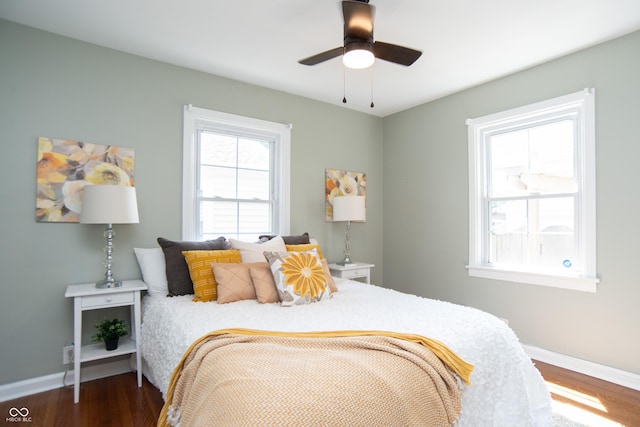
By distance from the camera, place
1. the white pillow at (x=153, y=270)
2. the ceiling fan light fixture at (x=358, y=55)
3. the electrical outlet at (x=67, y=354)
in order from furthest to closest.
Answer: the white pillow at (x=153, y=270)
the electrical outlet at (x=67, y=354)
the ceiling fan light fixture at (x=358, y=55)

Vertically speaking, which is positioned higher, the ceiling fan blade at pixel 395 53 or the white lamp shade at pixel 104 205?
the ceiling fan blade at pixel 395 53

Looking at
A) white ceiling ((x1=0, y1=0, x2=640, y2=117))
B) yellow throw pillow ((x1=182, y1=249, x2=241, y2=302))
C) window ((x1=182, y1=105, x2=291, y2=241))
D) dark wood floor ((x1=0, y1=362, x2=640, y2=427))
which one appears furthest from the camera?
window ((x1=182, y1=105, x2=291, y2=241))

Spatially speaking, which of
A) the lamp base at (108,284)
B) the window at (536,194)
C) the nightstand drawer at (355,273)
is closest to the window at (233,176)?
the lamp base at (108,284)

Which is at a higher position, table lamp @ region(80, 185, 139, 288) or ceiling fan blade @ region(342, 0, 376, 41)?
ceiling fan blade @ region(342, 0, 376, 41)

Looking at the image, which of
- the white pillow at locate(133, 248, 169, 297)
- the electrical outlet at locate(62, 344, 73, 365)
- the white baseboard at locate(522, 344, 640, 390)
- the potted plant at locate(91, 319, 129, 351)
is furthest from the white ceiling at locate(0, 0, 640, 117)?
the white baseboard at locate(522, 344, 640, 390)

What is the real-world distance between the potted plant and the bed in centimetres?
36

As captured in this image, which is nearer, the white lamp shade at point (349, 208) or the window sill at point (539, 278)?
the window sill at point (539, 278)

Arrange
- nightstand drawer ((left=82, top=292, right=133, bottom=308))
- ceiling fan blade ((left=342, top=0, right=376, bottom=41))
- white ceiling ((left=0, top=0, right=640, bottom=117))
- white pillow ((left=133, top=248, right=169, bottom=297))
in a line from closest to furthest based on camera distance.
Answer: ceiling fan blade ((left=342, top=0, right=376, bottom=41)) → white ceiling ((left=0, top=0, right=640, bottom=117)) → nightstand drawer ((left=82, top=292, right=133, bottom=308)) → white pillow ((left=133, top=248, right=169, bottom=297))

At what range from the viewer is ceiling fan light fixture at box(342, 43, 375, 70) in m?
1.94

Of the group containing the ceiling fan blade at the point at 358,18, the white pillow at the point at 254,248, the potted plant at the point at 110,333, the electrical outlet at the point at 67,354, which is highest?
the ceiling fan blade at the point at 358,18

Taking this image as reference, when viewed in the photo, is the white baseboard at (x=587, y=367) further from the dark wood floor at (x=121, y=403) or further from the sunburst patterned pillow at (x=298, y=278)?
the sunburst patterned pillow at (x=298, y=278)

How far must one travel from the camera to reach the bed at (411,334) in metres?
1.60

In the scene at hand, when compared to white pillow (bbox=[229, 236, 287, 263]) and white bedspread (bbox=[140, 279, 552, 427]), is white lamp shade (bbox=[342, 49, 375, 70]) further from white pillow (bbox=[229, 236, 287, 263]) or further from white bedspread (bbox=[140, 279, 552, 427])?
white pillow (bbox=[229, 236, 287, 263])

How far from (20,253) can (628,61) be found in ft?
15.5
